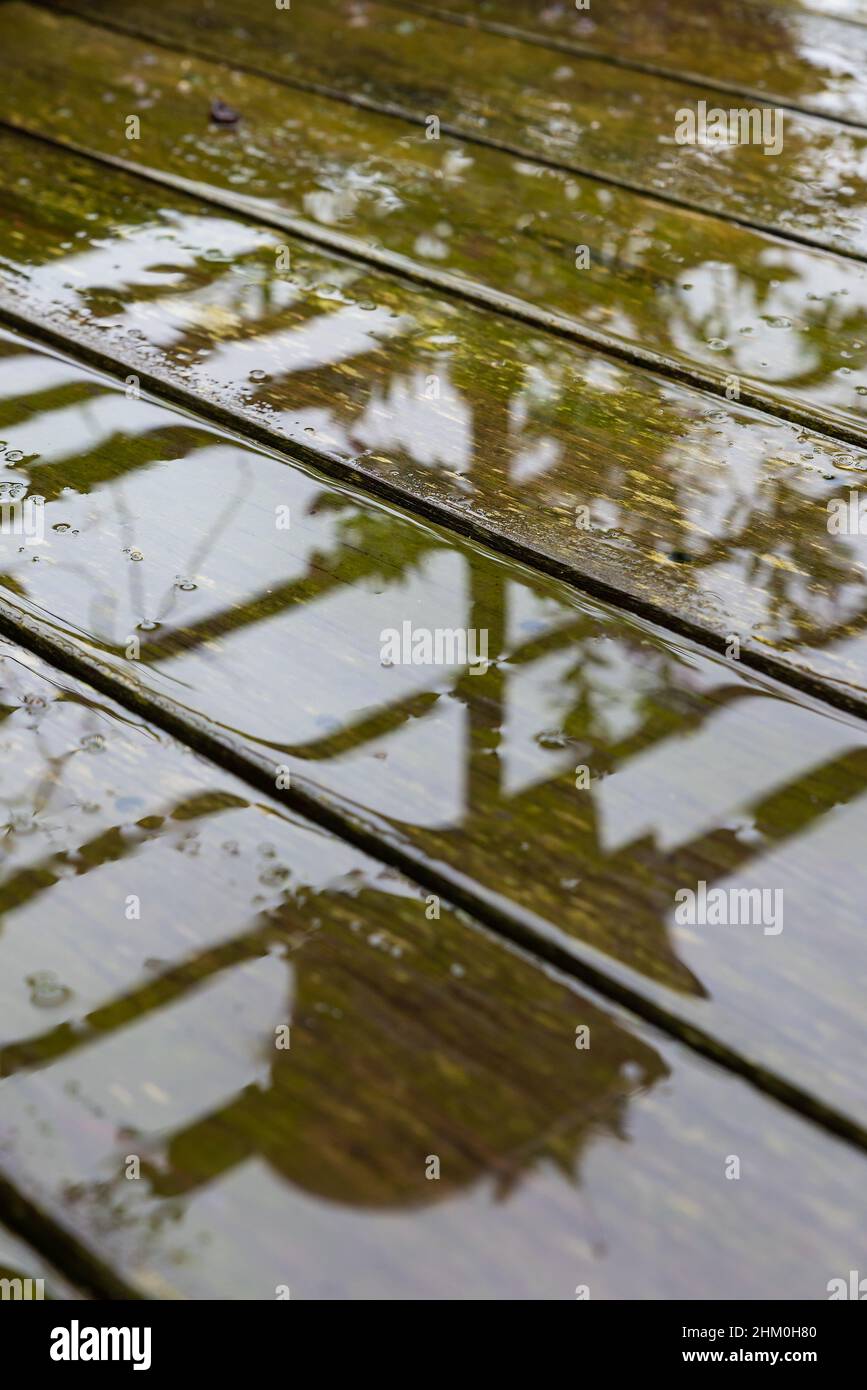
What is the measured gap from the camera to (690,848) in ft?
2.27

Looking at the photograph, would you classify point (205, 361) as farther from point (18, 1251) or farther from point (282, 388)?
point (18, 1251)

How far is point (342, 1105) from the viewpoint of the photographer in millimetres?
575

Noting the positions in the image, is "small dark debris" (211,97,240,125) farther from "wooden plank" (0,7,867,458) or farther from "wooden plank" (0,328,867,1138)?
"wooden plank" (0,328,867,1138)

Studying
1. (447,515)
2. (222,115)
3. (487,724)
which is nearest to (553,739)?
(487,724)

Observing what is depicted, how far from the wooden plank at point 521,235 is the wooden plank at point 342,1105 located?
0.63m

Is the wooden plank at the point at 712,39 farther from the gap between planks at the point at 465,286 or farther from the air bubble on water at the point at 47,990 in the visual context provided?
the air bubble on water at the point at 47,990

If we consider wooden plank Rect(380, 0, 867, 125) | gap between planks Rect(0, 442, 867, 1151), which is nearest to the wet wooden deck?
gap between planks Rect(0, 442, 867, 1151)

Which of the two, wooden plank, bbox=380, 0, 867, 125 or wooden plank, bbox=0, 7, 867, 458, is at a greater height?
wooden plank, bbox=380, 0, 867, 125

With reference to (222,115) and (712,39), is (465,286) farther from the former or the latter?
(712,39)

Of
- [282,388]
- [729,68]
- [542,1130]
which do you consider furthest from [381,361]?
[729,68]

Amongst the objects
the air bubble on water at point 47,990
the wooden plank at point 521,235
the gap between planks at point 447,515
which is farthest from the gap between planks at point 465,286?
the air bubble on water at point 47,990

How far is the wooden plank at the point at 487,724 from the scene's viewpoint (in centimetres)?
64

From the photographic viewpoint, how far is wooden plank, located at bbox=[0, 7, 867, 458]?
3.79 feet

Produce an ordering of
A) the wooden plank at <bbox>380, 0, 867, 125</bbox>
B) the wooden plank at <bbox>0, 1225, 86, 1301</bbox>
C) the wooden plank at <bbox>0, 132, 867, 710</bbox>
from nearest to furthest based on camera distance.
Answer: the wooden plank at <bbox>0, 1225, 86, 1301</bbox>
the wooden plank at <bbox>0, 132, 867, 710</bbox>
the wooden plank at <bbox>380, 0, 867, 125</bbox>
